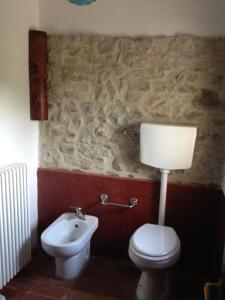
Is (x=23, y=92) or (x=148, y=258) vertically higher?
(x=23, y=92)

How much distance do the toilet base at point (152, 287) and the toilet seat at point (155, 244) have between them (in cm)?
19

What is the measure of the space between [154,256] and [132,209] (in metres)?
0.66

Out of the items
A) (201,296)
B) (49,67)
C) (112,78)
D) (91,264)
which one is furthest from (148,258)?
(49,67)

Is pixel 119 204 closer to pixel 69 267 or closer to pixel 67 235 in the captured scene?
pixel 67 235

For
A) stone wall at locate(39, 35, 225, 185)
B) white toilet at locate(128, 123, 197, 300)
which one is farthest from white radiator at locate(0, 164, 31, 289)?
white toilet at locate(128, 123, 197, 300)

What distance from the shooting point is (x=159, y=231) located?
2176 mm

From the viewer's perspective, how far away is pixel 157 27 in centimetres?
225

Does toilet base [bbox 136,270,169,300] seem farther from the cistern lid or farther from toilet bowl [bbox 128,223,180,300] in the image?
the cistern lid

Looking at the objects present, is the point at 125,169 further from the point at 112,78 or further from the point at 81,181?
the point at 112,78

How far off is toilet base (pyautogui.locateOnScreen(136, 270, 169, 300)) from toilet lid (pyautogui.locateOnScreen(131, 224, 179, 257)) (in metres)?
0.20

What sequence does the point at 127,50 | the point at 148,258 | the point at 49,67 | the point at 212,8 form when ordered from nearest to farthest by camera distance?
1. the point at 148,258
2. the point at 212,8
3. the point at 127,50
4. the point at 49,67

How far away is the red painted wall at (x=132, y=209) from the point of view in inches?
93.3

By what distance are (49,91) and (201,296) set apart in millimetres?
2058

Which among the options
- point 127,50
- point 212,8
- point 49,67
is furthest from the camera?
point 49,67
